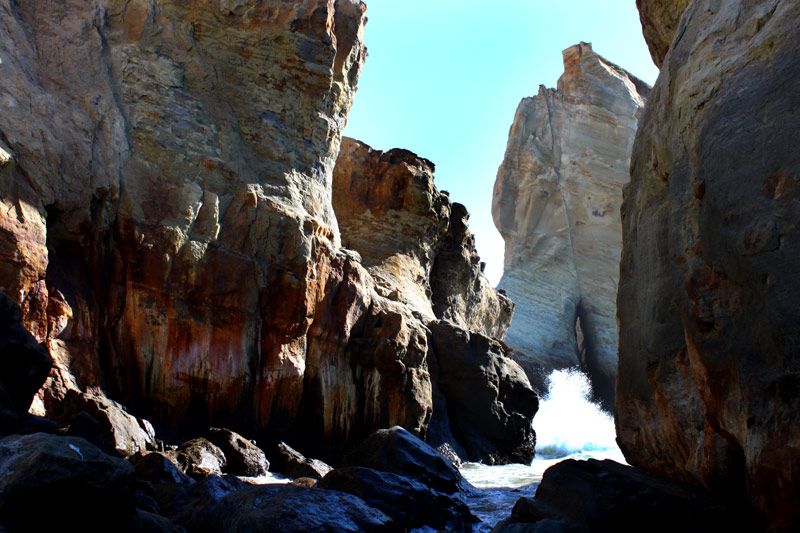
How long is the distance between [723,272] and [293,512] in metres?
4.29

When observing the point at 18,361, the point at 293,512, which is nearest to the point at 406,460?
the point at 293,512

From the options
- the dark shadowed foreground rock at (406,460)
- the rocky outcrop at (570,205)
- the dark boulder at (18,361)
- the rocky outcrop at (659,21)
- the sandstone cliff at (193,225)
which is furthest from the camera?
the rocky outcrop at (570,205)

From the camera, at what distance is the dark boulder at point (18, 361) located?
667cm

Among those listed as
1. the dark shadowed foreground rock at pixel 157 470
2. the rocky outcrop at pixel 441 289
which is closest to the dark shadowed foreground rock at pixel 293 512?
the dark shadowed foreground rock at pixel 157 470

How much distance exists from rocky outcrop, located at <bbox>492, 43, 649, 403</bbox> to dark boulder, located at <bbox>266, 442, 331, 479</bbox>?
29563 mm

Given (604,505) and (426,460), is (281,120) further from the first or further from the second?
(604,505)

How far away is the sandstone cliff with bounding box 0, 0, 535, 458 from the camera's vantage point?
1062 cm

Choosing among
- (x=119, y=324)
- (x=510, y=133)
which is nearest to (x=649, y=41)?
(x=119, y=324)

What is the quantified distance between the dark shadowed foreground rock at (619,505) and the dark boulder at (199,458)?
469 centimetres

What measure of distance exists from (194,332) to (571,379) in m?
30.9

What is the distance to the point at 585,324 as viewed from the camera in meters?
44.4

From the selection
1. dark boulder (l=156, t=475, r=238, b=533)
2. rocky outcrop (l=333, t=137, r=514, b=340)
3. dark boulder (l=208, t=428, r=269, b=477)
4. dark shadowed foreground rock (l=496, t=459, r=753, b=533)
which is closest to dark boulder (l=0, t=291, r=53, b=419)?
dark boulder (l=156, t=475, r=238, b=533)

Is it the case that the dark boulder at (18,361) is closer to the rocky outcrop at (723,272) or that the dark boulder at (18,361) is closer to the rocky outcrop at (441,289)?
the rocky outcrop at (723,272)

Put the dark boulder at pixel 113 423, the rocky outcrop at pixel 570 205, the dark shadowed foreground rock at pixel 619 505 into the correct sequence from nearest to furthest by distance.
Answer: the dark shadowed foreground rock at pixel 619 505 → the dark boulder at pixel 113 423 → the rocky outcrop at pixel 570 205
